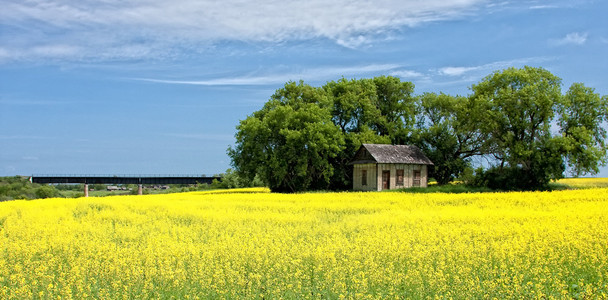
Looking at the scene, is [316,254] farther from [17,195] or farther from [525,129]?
[17,195]

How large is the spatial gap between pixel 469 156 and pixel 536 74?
1098cm

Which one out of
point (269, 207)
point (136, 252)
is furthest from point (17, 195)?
point (136, 252)

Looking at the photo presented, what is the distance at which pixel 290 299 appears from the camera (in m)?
8.39

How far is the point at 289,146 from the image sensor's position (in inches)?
1695

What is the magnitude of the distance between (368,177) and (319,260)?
34536 millimetres

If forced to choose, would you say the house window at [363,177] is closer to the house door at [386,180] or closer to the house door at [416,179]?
the house door at [386,180]

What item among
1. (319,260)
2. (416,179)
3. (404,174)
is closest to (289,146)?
(404,174)

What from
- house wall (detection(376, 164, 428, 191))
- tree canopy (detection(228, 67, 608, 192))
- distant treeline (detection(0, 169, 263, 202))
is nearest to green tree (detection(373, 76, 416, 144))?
tree canopy (detection(228, 67, 608, 192))

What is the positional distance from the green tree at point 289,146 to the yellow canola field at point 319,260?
22902mm

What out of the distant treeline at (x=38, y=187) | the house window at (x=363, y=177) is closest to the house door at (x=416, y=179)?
the house window at (x=363, y=177)

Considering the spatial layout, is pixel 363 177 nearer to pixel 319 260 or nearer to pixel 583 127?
pixel 583 127

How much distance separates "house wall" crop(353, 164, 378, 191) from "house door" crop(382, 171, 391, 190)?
A: 3.10 ft

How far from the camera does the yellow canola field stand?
351 inches

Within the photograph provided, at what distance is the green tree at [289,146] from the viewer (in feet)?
141
